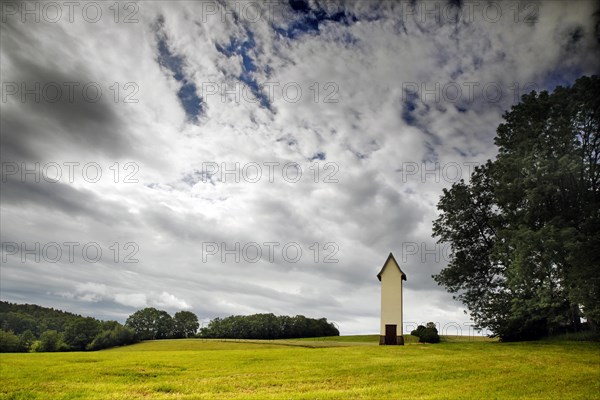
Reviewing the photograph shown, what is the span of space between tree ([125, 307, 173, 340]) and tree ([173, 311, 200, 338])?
1.39m

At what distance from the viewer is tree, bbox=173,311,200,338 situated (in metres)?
117

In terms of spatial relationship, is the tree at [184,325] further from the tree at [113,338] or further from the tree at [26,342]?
A: the tree at [26,342]

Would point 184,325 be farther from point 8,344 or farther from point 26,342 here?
point 8,344

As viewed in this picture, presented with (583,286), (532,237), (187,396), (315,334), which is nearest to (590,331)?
(583,286)

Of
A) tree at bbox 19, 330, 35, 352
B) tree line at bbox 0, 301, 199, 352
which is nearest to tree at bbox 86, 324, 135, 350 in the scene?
tree line at bbox 0, 301, 199, 352

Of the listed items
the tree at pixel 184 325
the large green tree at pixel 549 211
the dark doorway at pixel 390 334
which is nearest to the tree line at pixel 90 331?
the tree at pixel 184 325

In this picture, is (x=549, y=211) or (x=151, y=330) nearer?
(x=549, y=211)

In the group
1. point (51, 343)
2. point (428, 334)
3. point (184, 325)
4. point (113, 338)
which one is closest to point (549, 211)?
point (428, 334)

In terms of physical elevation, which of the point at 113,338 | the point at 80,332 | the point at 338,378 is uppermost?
the point at 338,378

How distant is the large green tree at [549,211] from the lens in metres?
29.3

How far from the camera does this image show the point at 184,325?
387ft

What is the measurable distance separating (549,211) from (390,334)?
21524mm

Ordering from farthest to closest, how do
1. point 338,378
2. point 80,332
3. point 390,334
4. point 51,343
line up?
point 80,332
point 51,343
point 390,334
point 338,378

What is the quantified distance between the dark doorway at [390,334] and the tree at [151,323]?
86.8 m
